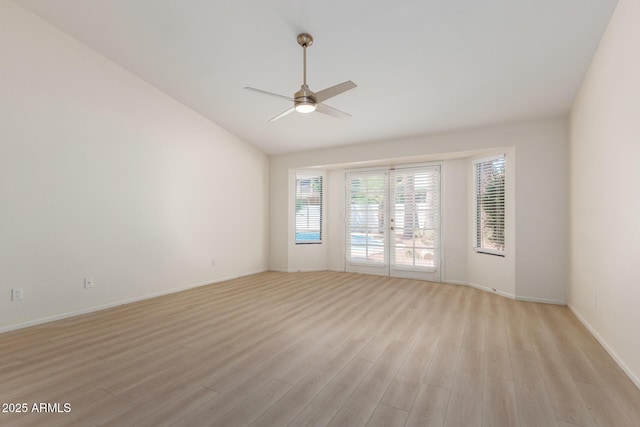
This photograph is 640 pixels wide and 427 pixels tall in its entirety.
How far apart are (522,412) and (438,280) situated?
3737 mm

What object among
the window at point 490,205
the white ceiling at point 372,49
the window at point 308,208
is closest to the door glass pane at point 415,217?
the window at point 490,205

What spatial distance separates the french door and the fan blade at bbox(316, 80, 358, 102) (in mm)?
3397

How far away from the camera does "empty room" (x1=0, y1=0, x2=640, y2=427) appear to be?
2.03m

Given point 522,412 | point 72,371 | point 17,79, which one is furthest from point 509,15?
point 17,79

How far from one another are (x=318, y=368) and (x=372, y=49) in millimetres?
3205

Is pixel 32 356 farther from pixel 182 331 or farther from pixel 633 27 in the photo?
pixel 633 27

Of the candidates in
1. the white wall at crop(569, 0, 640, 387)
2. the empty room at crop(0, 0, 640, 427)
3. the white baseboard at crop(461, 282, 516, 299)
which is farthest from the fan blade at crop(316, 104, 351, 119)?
the white baseboard at crop(461, 282, 516, 299)

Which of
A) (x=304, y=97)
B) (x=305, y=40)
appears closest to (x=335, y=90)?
(x=304, y=97)

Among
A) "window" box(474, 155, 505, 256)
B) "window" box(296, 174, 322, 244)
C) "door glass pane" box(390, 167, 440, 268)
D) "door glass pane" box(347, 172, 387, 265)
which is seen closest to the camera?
"window" box(474, 155, 505, 256)

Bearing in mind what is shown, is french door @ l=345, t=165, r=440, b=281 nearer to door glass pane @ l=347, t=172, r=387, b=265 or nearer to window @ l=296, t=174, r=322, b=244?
door glass pane @ l=347, t=172, r=387, b=265

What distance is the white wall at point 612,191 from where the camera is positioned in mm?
2104

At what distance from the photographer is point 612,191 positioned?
2.48 m

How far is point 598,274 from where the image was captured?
2834 millimetres

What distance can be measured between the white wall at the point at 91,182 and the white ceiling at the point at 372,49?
0.38 meters
